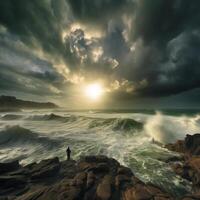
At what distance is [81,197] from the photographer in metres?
6.68

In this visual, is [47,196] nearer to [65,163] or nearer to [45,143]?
[65,163]

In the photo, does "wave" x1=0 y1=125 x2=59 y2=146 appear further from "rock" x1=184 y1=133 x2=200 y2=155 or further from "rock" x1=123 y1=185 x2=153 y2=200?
"rock" x1=184 y1=133 x2=200 y2=155

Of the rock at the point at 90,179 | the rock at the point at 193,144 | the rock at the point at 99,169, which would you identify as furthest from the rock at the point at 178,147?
the rock at the point at 90,179

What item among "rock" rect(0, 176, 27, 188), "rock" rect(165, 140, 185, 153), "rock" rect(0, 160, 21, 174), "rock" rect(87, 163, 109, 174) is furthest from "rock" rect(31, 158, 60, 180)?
"rock" rect(165, 140, 185, 153)

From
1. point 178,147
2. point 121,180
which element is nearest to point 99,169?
point 121,180

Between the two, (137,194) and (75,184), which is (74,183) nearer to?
(75,184)

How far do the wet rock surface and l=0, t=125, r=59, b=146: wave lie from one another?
28.1ft

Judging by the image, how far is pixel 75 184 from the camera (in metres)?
7.36

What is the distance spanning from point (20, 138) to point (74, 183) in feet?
53.3

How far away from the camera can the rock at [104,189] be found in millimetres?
6812

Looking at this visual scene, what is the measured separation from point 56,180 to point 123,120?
946 inches

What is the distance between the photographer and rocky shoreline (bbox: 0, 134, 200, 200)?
6750mm

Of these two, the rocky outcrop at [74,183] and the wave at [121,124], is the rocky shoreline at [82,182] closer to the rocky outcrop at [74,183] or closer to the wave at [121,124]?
the rocky outcrop at [74,183]

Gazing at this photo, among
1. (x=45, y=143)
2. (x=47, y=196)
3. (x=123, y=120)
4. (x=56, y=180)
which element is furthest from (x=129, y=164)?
(x=123, y=120)
